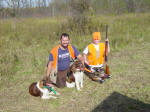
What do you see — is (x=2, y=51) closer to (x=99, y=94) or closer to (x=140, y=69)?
(x=99, y=94)

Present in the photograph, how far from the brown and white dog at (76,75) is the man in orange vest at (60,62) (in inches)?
6.1

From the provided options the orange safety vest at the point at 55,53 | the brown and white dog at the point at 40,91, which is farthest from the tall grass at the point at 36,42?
the brown and white dog at the point at 40,91

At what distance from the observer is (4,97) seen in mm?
4219

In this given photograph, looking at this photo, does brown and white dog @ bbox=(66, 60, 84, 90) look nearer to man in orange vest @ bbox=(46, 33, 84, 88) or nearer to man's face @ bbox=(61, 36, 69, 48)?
man in orange vest @ bbox=(46, 33, 84, 88)

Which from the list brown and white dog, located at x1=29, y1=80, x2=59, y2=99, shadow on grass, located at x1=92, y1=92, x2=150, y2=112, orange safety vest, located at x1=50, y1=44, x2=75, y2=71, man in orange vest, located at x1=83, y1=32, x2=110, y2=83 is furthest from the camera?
man in orange vest, located at x1=83, y1=32, x2=110, y2=83

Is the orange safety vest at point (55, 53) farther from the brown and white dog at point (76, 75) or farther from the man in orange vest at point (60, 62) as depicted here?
the brown and white dog at point (76, 75)

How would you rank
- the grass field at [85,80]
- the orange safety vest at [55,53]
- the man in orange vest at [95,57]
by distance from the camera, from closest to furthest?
1. the grass field at [85,80]
2. the orange safety vest at [55,53]
3. the man in orange vest at [95,57]

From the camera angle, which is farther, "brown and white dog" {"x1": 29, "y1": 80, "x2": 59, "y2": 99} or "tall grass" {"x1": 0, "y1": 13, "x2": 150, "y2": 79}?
"tall grass" {"x1": 0, "y1": 13, "x2": 150, "y2": 79}

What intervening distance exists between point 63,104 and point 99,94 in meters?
0.95

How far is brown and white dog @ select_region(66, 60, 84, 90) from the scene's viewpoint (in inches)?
159

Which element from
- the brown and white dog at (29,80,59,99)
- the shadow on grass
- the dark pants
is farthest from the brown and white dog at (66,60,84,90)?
the shadow on grass

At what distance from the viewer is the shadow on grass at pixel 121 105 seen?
344 cm

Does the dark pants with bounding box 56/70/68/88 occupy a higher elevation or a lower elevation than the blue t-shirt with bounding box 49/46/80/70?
lower

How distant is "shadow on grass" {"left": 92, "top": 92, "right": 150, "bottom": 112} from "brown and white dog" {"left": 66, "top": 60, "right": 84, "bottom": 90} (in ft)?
2.86
